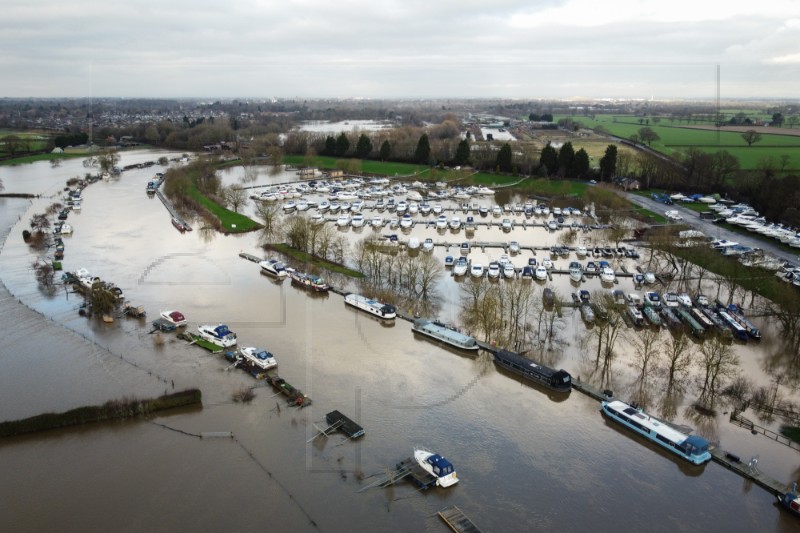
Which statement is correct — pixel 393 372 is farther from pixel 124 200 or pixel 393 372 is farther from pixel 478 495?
pixel 124 200

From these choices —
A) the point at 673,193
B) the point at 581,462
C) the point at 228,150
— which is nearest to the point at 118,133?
the point at 228,150

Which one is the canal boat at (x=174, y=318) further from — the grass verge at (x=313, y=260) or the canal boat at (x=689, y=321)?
the canal boat at (x=689, y=321)

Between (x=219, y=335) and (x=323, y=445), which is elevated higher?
(x=219, y=335)

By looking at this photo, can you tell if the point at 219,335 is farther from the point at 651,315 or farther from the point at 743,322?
the point at 743,322

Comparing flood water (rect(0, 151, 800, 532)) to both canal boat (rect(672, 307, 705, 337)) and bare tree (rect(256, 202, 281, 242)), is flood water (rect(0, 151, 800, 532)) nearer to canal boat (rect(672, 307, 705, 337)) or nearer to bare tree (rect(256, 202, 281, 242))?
canal boat (rect(672, 307, 705, 337))

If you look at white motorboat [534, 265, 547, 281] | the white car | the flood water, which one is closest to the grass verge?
the flood water

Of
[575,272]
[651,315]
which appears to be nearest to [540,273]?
[575,272]

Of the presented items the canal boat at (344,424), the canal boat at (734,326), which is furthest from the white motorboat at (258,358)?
the canal boat at (734,326)
